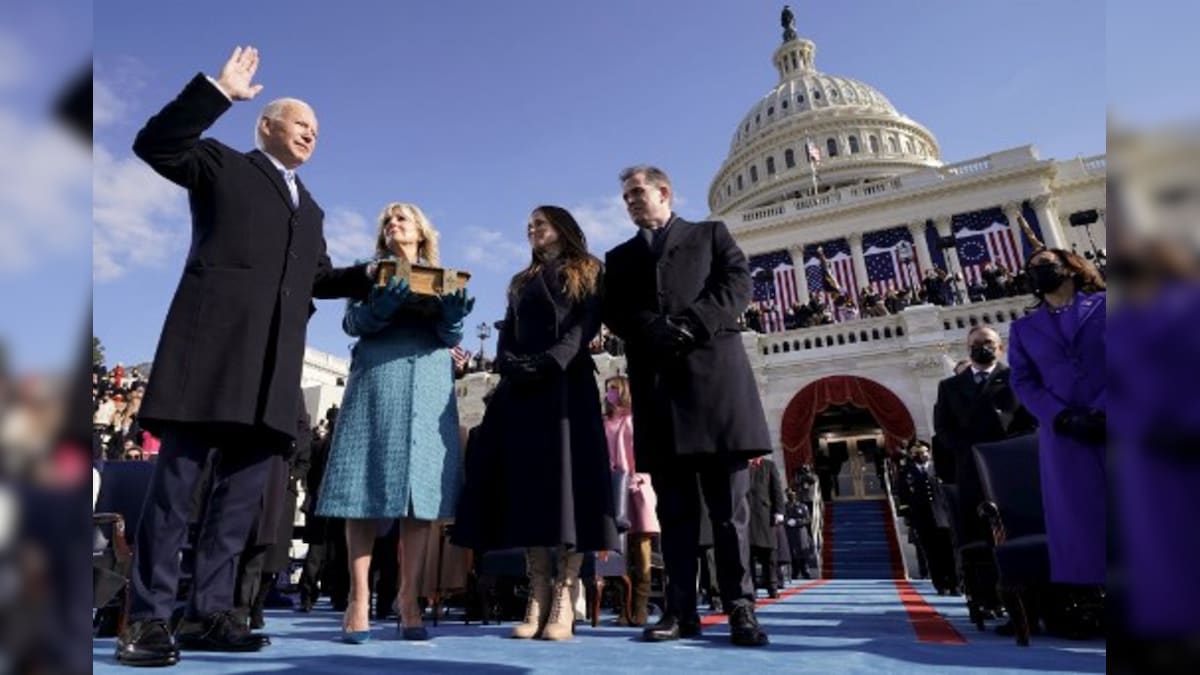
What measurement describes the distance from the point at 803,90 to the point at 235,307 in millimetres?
71440

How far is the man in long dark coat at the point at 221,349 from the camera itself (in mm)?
2336

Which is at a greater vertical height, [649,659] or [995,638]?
[649,659]

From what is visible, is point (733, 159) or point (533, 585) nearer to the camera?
point (533, 585)

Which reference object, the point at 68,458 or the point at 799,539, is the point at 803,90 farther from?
the point at 68,458

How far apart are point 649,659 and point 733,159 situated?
6428 cm

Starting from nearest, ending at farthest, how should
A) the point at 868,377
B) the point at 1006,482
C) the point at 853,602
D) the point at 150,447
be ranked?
the point at 1006,482, the point at 853,602, the point at 150,447, the point at 868,377

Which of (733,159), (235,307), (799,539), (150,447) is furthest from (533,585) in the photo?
(733,159)

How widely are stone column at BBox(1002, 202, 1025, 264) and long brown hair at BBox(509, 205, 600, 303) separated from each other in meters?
33.8

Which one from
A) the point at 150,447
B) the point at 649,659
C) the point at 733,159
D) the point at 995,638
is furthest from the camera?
the point at 733,159

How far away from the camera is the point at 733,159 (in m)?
63.3

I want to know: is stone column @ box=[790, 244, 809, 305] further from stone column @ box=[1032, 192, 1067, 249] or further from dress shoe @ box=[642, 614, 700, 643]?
dress shoe @ box=[642, 614, 700, 643]

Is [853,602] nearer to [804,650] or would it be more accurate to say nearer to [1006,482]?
[1006,482]

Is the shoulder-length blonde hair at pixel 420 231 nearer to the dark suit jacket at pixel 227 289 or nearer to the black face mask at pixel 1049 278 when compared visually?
the dark suit jacket at pixel 227 289

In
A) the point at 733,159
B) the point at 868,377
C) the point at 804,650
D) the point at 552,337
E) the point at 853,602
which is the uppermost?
the point at 733,159
